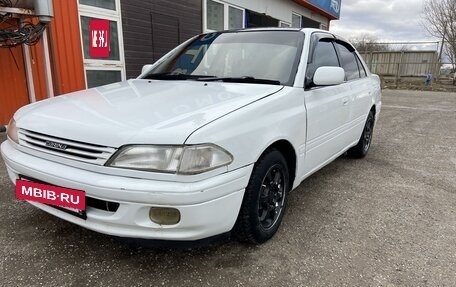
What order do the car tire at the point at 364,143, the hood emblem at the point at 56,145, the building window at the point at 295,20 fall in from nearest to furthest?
the hood emblem at the point at 56,145
the car tire at the point at 364,143
the building window at the point at 295,20

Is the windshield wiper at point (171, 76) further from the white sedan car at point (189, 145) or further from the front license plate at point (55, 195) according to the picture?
the front license plate at point (55, 195)

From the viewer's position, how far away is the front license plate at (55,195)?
1.93m

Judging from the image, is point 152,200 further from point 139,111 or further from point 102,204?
point 139,111

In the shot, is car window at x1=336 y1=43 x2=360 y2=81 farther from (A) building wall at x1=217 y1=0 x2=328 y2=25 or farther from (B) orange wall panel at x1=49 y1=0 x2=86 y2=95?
(A) building wall at x1=217 y1=0 x2=328 y2=25

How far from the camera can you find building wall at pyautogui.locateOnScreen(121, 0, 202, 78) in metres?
6.69

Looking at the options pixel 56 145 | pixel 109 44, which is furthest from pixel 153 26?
pixel 56 145

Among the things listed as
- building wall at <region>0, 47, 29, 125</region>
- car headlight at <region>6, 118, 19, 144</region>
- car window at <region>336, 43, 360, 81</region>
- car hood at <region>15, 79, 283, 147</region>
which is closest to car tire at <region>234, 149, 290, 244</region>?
car hood at <region>15, 79, 283, 147</region>

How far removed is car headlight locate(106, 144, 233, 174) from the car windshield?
1133mm

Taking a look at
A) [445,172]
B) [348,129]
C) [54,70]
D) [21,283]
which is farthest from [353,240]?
[54,70]

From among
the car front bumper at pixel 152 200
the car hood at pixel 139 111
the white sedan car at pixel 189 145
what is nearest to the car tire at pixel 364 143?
the white sedan car at pixel 189 145

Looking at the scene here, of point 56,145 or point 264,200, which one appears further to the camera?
point 264,200

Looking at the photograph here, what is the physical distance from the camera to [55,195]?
201cm

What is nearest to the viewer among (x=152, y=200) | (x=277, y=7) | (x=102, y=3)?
(x=152, y=200)

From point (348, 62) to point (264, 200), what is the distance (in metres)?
2.40
